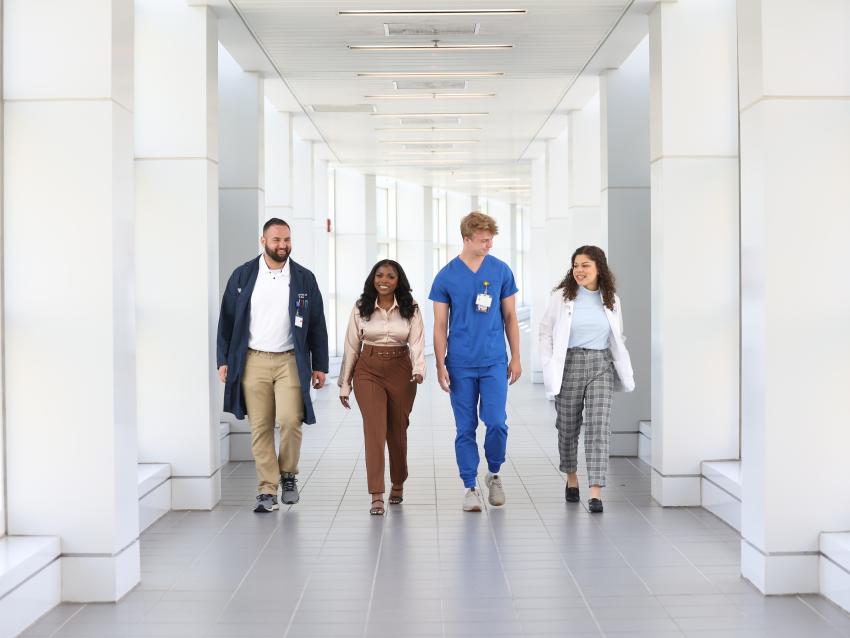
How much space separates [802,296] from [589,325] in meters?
1.90

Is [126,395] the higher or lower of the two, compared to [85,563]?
higher

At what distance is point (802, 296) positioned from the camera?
15.5 ft

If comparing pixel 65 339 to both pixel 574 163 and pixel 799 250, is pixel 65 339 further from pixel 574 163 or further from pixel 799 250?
pixel 574 163

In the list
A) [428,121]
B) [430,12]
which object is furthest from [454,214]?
[430,12]

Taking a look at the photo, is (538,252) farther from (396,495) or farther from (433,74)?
(396,495)

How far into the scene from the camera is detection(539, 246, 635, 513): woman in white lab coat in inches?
256

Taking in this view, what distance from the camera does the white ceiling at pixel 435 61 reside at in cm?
756

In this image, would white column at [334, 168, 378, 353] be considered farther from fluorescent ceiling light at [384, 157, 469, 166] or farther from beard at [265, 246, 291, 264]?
beard at [265, 246, 291, 264]

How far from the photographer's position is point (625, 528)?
6.17 m

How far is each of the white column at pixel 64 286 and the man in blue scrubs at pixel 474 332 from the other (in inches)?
94.3

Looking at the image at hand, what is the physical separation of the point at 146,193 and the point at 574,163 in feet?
20.8

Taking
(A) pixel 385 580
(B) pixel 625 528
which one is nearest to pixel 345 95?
(B) pixel 625 528

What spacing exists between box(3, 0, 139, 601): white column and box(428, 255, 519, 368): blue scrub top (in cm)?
238

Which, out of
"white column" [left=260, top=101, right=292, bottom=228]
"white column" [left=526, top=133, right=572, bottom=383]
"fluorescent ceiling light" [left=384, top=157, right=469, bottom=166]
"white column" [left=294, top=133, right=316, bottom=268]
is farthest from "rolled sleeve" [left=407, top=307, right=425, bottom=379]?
"fluorescent ceiling light" [left=384, top=157, right=469, bottom=166]
